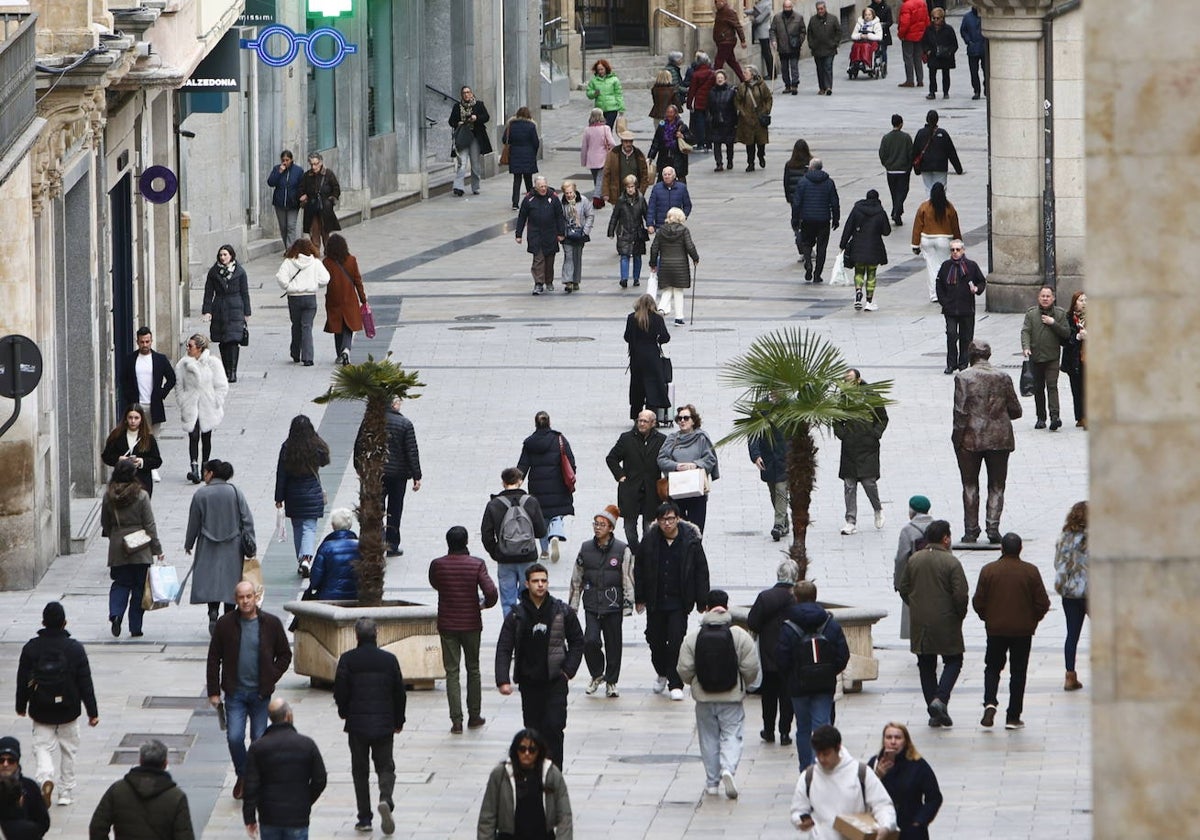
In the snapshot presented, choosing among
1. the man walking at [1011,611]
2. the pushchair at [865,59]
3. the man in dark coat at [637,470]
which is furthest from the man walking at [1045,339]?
the pushchair at [865,59]

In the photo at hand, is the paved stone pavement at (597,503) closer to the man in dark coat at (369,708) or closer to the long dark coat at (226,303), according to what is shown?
the man in dark coat at (369,708)

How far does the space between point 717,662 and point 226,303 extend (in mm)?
12919

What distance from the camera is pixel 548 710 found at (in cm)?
1512

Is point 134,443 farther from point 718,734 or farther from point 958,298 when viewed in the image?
point 958,298

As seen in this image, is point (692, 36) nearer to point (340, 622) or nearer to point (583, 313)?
point (583, 313)

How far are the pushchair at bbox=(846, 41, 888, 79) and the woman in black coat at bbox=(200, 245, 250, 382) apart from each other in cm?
2980

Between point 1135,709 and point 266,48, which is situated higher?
point 266,48

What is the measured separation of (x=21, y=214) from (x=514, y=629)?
22.2ft

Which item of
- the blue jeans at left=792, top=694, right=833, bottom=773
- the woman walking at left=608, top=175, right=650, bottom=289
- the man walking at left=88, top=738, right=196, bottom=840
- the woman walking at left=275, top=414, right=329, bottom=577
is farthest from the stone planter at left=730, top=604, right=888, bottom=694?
the woman walking at left=608, top=175, right=650, bottom=289

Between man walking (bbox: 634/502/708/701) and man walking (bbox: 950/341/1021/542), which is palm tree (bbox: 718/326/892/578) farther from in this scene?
man walking (bbox: 950/341/1021/542)

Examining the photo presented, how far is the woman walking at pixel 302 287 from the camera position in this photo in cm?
2797

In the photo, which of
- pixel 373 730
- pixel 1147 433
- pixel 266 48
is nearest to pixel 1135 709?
pixel 1147 433

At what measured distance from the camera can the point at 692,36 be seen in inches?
2110

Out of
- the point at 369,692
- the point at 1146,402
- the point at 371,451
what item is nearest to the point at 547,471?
the point at 371,451
